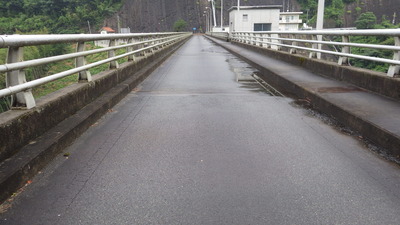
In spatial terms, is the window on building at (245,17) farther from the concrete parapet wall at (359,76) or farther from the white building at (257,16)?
the concrete parapet wall at (359,76)

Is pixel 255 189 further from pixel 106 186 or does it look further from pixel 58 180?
pixel 58 180

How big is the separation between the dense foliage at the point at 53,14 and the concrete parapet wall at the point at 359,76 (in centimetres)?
14226

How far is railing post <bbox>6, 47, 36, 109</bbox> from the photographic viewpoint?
411 centimetres

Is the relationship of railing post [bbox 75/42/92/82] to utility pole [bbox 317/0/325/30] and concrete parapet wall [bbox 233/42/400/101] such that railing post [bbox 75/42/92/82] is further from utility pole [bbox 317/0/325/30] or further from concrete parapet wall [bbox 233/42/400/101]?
utility pole [bbox 317/0/325/30]

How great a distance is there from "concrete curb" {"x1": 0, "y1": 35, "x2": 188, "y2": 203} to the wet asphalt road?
110mm

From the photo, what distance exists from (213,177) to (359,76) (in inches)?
228

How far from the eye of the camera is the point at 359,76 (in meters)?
8.10

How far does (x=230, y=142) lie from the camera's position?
16.0 ft

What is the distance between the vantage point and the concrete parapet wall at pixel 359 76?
672cm

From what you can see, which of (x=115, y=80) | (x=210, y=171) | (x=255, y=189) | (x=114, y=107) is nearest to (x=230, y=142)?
(x=210, y=171)

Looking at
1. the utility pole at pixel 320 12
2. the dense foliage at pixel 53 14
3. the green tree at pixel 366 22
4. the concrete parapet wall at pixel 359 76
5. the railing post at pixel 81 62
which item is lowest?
the green tree at pixel 366 22

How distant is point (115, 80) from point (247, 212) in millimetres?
6218

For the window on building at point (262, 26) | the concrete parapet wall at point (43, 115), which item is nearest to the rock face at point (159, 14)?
the window on building at point (262, 26)

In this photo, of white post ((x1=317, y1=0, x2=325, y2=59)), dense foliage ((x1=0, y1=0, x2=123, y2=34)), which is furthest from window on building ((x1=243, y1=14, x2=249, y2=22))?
dense foliage ((x1=0, y1=0, x2=123, y2=34))
